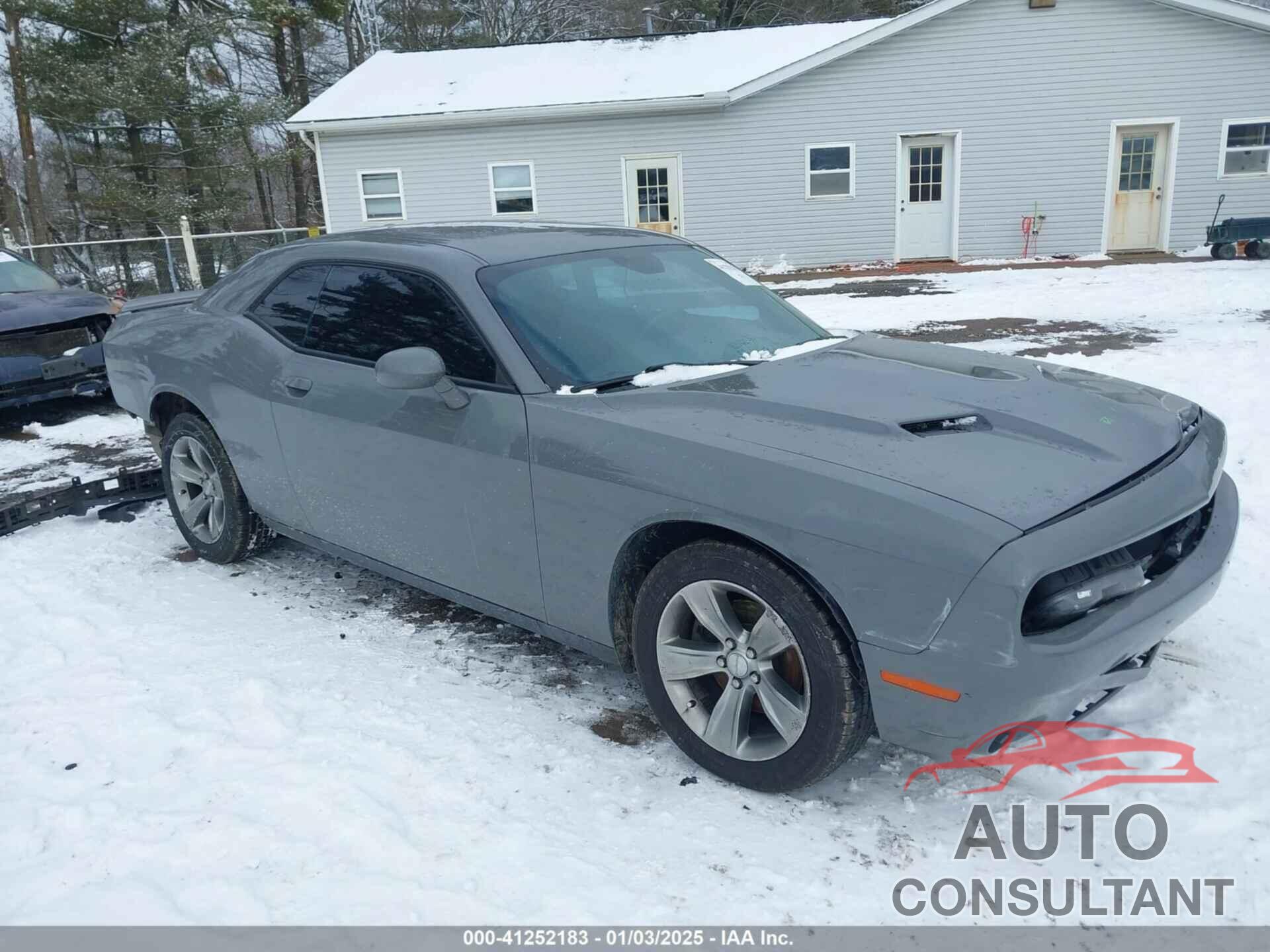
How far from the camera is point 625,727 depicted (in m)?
3.14

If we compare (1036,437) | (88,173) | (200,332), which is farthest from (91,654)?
(88,173)

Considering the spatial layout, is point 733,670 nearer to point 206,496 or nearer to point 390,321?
point 390,321

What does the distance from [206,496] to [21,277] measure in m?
6.19

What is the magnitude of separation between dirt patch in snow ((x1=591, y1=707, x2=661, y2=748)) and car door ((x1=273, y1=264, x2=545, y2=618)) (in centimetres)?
43

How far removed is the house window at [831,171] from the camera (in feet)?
58.0

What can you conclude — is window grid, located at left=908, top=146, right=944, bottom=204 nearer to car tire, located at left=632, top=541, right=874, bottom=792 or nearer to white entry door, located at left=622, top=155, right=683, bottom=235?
white entry door, located at left=622, top=155, right=683, bottom=235

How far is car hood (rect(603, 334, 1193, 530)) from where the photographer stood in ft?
7.82

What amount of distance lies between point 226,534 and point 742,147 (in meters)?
15.4

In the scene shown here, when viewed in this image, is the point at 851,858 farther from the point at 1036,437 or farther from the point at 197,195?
the point at 197,195

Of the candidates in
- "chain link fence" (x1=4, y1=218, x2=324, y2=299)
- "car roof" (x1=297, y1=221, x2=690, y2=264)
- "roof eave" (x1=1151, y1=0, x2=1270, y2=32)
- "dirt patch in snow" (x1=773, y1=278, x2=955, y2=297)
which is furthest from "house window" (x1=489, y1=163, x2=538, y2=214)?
"car roof" (x1=297, y1=221, x2=690, y2=264)

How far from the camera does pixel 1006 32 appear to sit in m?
16.8

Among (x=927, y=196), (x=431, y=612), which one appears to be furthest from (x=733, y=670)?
(x=927, y=196)
